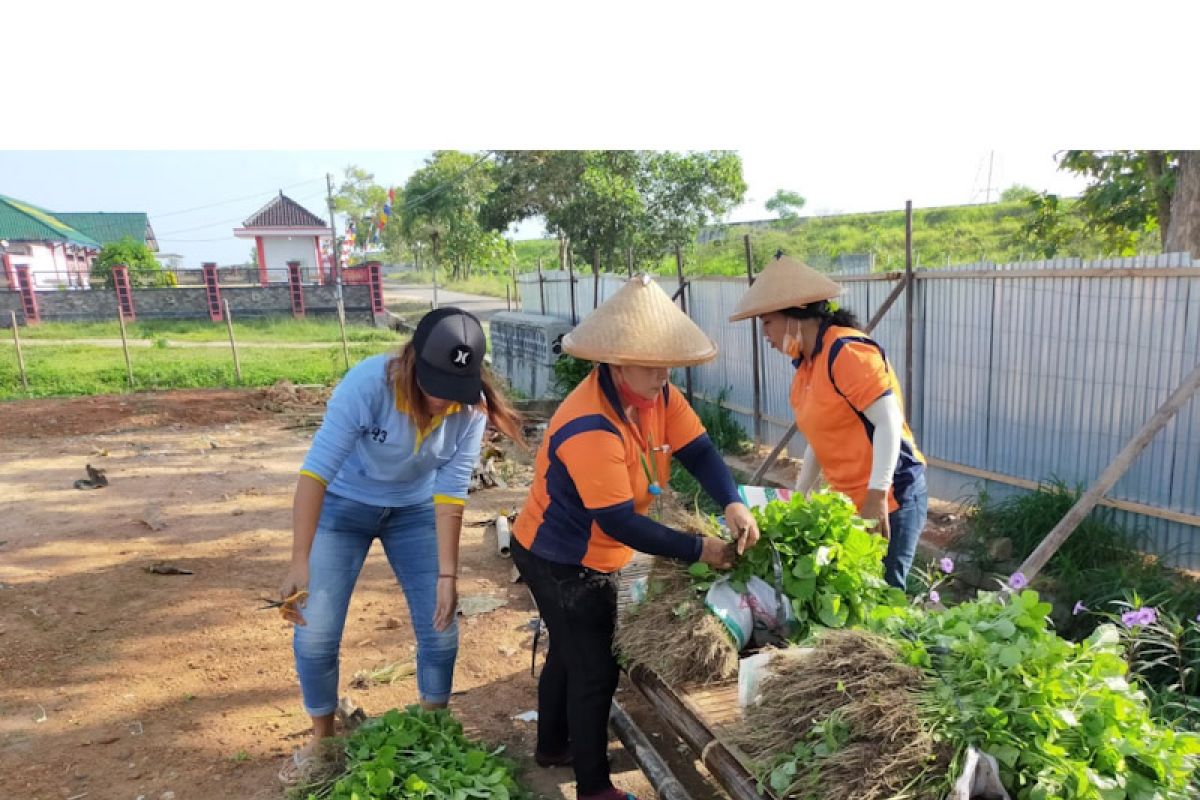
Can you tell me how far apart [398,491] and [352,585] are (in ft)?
1.29

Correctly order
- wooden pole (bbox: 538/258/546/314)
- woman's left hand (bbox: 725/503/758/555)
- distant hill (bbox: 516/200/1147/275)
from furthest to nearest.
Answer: distant hill (bbox: 516/200/1147/275)
wooden pole (bbox: 538/258/546/314)
woman's left hand (bbox: 725/503/758/555)

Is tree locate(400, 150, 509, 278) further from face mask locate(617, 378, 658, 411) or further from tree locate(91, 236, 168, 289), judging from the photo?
face mask locate(617, 378, 658, 411)

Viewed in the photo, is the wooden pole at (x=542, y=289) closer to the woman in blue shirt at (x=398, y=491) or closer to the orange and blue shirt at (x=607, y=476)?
the woman in blue shirt at (x=398, y=491)

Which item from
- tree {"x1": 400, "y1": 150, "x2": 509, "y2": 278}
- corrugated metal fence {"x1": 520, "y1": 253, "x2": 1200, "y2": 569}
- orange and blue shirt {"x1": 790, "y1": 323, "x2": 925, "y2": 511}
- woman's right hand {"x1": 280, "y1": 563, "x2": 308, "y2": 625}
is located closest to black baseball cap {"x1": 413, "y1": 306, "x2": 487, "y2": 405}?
woman's right hand {"x1": 280, "y1": 563, "x2": 308, "y2": 625}

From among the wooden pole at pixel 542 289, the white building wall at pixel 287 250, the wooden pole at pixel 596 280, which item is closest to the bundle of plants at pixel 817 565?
the wooden pole at pixel 596 280

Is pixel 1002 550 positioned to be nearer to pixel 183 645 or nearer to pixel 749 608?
pixel 749 608

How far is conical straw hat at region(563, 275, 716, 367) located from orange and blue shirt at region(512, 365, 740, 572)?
0.13m

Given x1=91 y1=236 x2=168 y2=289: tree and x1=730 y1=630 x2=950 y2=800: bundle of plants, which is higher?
x1=91 y1=236 x2=168 y2=289: tree

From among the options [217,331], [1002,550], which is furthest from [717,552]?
[217,331]

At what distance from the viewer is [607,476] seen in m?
2.27

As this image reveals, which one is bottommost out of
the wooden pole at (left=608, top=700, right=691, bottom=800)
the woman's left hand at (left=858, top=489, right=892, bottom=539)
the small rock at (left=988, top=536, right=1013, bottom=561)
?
the small rock at (left=988, top=536, right=1013, bottom=561)

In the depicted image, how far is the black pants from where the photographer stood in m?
2.55

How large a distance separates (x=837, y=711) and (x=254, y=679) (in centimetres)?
345

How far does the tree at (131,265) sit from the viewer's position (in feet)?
91.5
